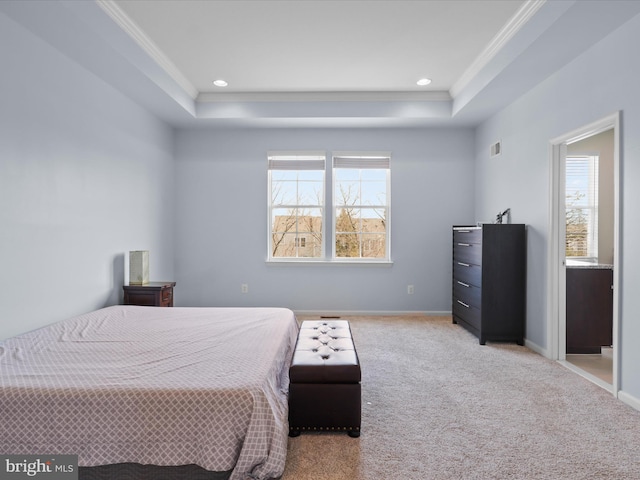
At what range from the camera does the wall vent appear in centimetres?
447

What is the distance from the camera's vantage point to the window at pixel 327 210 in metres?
5.27

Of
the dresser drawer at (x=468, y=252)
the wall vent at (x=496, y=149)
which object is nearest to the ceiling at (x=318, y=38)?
the wall vent at (x=496, y=149)

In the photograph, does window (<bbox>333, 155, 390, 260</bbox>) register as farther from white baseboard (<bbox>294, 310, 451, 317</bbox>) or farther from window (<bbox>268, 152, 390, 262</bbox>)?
white baseboard (<bbox>294, 310, 451, 317</bbox>)

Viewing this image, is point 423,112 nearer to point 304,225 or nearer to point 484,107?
point 484,107

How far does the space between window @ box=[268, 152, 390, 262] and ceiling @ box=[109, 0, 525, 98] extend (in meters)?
1.19

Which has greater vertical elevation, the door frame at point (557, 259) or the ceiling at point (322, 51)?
the ceiling at point (322, 51)

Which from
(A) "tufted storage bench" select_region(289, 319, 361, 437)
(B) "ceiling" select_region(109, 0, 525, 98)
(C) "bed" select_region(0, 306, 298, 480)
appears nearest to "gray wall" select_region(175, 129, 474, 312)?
(B) "ceiling" select_region(109, 0, 525, 98)

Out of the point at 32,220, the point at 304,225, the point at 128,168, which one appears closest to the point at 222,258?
the point at 304,225

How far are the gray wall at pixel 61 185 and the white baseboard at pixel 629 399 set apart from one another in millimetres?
4258

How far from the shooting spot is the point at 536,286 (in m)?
3.75

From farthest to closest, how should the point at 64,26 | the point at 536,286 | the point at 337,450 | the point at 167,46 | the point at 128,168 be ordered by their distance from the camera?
the point at 128,168 → the point at 536,286 → the point at 167,46 → the point at 64,26 → the point at 337,450

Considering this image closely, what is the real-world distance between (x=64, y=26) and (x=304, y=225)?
3.39 metres

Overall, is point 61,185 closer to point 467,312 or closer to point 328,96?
point 328,96

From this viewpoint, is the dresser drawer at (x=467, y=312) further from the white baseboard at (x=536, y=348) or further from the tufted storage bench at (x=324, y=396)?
the tufted storage bench at (x=324, y=396)
